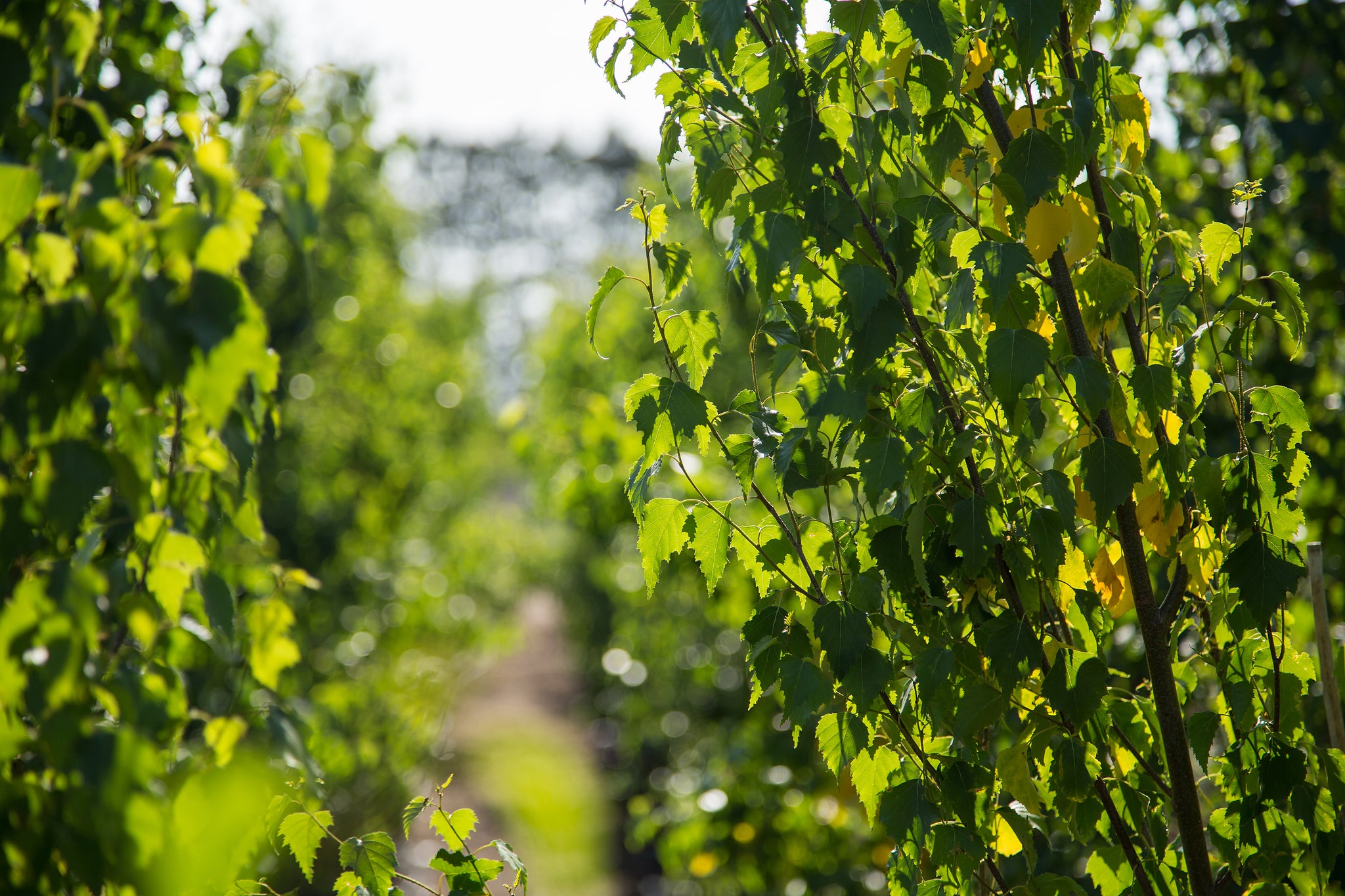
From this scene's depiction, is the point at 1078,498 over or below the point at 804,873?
over

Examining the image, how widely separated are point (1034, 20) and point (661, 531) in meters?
0.74

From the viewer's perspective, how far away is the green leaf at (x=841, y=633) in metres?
1.12

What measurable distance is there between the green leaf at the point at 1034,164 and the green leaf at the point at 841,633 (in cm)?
52

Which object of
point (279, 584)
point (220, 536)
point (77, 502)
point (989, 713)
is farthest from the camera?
point (279, 584)

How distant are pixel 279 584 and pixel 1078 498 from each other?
4.39ft

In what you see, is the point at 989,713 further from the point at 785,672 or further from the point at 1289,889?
the point at 1289,889

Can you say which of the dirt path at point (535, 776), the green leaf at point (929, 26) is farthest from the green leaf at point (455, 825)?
the dirt path at point (535, 776)

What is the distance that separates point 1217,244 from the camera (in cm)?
120

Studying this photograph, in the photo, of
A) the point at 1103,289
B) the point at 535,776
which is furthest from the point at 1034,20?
the point at 535,776

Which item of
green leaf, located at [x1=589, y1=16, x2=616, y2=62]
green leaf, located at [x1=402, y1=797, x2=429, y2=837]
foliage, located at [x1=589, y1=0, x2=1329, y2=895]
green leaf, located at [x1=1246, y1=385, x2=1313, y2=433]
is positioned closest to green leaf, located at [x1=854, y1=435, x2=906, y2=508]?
foliage, located at [x1=589, y1=0, x2=1329, y2=895]

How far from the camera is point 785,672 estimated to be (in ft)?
3.87

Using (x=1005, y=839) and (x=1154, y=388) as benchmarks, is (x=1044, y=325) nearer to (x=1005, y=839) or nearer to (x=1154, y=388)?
(x=1154, y=388)

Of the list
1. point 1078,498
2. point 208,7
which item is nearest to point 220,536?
point 1078,498

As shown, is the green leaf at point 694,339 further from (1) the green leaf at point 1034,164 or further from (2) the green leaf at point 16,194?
(2) the green leaf at point 16,194
